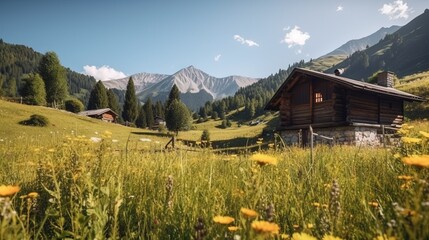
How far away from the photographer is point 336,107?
74.3 feet

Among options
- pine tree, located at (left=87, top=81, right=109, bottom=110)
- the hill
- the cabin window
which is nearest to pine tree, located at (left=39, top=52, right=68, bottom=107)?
pine tree, located at (left=87, top=81, right=109, bottom=110)

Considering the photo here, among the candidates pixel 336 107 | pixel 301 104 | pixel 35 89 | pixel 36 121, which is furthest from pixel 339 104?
pixel 35 89

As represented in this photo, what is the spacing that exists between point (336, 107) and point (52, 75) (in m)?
68.5

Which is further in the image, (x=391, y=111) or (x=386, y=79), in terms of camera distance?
(x=386, y=79)

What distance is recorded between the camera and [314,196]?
2850mm

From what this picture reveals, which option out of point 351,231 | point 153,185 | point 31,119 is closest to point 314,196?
point 351,231

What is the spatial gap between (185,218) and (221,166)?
274cm

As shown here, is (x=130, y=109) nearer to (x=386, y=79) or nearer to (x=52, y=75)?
(x=52, y=75)

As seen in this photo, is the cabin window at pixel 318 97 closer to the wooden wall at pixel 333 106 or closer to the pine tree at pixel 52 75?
the wooden wall at pixel 333 106

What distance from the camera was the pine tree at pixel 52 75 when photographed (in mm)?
70250

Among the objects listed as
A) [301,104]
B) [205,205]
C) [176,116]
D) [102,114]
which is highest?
[102,114]

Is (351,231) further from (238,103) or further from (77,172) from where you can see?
(238,103)

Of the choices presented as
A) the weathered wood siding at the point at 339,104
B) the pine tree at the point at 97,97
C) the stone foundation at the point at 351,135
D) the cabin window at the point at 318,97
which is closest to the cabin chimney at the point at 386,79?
the stone foundation at the point at 351,135

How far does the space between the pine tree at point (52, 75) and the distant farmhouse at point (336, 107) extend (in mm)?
61717
